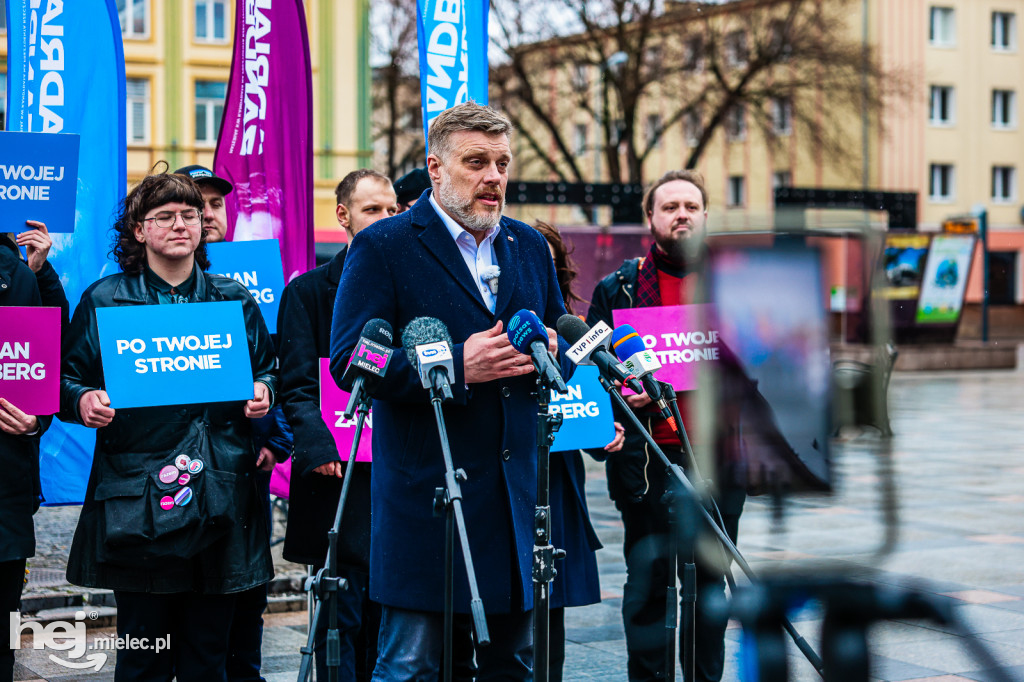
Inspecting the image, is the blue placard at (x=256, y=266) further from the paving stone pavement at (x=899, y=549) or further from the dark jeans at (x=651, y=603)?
the dark jeans at (x=651, y=603)

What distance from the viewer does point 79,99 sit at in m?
6.32

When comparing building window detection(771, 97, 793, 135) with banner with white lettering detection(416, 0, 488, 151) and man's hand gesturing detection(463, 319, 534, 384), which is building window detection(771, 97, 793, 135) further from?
man's hand gesturing detection(463, 319, 534, 384)

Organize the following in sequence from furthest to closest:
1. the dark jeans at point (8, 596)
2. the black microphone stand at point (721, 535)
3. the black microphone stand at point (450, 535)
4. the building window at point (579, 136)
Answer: the building window at point (579, 136) → the dark jeans at point (8, 596) → the black microphone stand at point (450, 535) → the black microphone stand at point (721, 535)

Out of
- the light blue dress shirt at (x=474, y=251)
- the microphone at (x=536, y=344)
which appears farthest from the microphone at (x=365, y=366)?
the light blue dress shirt at (x=474, y=251)

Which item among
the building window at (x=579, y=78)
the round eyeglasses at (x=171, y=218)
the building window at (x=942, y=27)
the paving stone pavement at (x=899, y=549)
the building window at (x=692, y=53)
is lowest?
the paving stone pavement at (x=899, y=549)

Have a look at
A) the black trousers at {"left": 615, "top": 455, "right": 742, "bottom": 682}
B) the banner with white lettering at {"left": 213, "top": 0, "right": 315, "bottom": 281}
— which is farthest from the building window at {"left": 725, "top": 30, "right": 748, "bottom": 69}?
the black trousers at {"left": 615, "top": 455, "right": 742, "bottom": 682}

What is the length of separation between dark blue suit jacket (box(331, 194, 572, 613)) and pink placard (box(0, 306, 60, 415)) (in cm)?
142

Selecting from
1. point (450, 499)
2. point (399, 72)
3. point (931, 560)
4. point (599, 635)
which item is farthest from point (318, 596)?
point (399, 72)

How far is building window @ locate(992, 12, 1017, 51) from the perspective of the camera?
4862cm

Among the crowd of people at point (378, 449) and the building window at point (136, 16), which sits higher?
the building window at point (136, 16)

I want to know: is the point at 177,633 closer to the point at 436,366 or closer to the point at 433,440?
the point at 433,440

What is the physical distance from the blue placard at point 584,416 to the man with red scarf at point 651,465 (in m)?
0.14

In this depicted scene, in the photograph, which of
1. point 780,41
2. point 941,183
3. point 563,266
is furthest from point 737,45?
point 563,266

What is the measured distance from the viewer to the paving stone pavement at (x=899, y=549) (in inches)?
74.8
